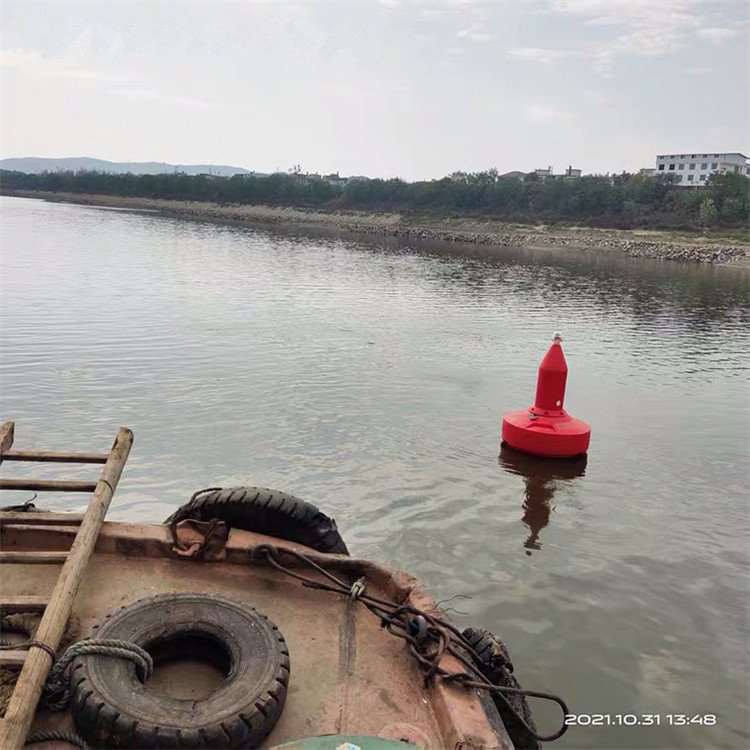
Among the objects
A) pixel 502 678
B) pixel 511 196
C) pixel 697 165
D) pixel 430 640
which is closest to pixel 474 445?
pixel 502 678

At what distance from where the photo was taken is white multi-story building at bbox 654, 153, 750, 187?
4988 inches

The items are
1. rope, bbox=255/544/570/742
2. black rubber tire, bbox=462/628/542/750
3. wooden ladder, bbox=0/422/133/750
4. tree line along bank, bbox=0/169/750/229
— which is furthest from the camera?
tree line along bank, bbox=0/169/750/229

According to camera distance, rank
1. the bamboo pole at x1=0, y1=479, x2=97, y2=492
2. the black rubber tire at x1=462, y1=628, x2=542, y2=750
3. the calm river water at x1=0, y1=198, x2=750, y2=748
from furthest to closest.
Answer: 1. the calm river water at x1=0, y1=198, x2=750, y2=748
2. the bamboo pole at x1=0, y1=479, x2=97, y2=492
3. the black rubber tire at x1=462, y1=628, x2=542, y2=750

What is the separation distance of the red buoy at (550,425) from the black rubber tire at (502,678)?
17.9ft

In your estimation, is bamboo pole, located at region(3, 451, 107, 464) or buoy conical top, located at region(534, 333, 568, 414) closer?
bamboo pole, located at region(3, 451, 107, 464)

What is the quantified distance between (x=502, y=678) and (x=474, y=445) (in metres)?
6.13

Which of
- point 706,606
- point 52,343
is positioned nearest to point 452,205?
point 52,343

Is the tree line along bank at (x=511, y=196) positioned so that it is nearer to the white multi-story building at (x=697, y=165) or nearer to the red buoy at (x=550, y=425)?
the white multi-story building at (x=697, y=165)

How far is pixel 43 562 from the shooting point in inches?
166

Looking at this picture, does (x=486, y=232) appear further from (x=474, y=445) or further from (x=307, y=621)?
(x=307, y=621)

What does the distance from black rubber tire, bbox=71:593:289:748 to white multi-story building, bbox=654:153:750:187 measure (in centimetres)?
13859

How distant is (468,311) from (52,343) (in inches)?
571
